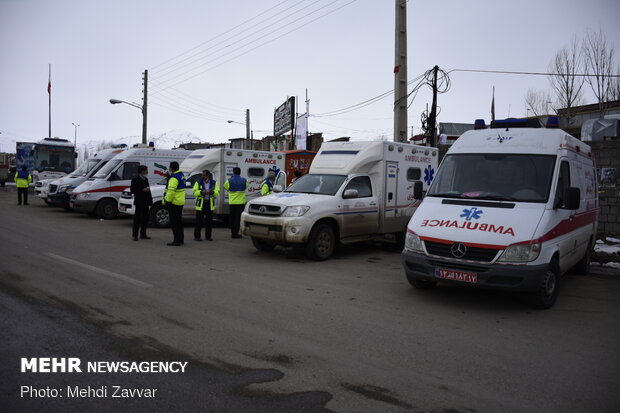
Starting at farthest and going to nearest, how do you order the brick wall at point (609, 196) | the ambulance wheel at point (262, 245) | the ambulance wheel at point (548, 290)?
1. the brick wall at point (609, 196)
2. the ambulance wheel at point (262, 245)
3. the ambulance wheel at point (548, 290)

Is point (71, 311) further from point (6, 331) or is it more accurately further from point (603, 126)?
point (603, 126)

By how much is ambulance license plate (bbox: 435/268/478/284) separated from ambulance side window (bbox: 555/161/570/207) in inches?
67.6

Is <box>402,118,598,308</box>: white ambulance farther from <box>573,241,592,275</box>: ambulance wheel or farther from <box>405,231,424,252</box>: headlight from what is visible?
<box>573,241,592,275</box>: ambulance wheel

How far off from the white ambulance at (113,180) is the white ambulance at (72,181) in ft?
3.46

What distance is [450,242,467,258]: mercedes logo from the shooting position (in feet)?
20.2

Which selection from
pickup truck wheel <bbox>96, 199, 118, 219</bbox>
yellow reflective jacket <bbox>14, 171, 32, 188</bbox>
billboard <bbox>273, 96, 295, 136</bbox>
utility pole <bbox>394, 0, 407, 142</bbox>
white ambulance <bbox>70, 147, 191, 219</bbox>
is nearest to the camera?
utility pole <bbox>394, 0, 407, 142</bbox>

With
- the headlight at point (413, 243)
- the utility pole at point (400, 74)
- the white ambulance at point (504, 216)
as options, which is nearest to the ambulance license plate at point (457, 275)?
the white ambulance at point (504, 216)

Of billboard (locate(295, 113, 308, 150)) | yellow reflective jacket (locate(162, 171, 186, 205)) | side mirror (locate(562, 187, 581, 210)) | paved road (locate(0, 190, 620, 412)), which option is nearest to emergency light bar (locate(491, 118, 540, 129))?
side mirror (locate(562, 187, 581, 210))

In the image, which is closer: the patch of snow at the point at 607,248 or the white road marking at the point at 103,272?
the white road marking at the point at 103,272

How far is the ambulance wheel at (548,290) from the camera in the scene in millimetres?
6254

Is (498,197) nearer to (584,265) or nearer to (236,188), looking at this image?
(584,265)

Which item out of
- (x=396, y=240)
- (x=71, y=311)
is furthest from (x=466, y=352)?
(x=396, y=240)

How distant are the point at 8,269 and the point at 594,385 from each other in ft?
26.5

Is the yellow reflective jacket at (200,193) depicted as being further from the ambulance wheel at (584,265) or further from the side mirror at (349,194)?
the ambulance wheel at (584,265)
